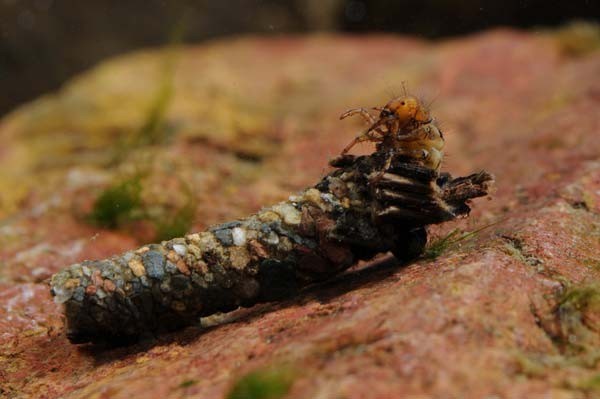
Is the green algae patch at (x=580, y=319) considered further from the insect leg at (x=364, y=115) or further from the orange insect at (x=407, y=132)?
the insect leg at (x=364, y=115)

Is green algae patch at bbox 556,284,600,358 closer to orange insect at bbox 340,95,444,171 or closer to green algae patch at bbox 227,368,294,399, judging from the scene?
orange insect at bbox 340,95,444,171

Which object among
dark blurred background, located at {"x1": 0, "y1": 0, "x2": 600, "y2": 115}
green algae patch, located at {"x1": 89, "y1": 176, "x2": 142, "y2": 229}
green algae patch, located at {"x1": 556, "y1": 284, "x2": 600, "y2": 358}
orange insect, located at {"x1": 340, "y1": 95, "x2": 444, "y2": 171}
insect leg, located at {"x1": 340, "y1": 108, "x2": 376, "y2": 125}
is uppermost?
dark blurred background, located at {"x1": 0, "y1": 0, "x2": 600, "y2": 115}

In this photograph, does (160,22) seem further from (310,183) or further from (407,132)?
(407,132)

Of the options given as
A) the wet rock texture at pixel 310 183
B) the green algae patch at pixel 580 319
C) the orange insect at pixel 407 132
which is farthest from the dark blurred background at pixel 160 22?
the green algae patch at pixel 580 319

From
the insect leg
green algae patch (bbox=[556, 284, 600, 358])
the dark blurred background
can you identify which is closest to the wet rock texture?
green algae patch (bbox=[556, 284, 600, 358])

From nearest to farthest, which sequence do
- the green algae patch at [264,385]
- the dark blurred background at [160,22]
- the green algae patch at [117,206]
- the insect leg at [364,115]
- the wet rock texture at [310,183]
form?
the green algae patch at [264,385]
the wet rock texture at [310,183]
the insect leg at [364,115]
the green algae patch at [117,206]
the dark blurred background at [160,22]

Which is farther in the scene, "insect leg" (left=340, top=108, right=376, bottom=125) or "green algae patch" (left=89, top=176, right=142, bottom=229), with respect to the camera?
"green algae patch" (left=89, top=176, right=142, bottom=229)
